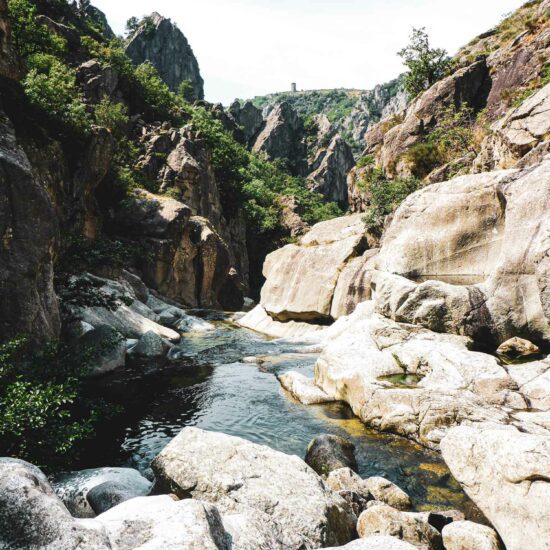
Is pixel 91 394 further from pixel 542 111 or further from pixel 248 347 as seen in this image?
pixel 542 111

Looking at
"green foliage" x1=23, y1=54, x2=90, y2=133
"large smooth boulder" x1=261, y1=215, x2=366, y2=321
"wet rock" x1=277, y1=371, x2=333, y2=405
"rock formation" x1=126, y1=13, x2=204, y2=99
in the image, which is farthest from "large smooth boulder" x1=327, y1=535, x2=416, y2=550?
"rock formation" x1=126, y1=13, x2=204, y2=99

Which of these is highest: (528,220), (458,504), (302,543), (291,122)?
(291,122)

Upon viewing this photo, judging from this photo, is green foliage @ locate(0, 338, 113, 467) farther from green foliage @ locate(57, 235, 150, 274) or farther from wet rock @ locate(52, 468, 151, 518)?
green foliage @ locate(57, 235, 150, 274)

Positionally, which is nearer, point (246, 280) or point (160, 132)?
point (160, 132)

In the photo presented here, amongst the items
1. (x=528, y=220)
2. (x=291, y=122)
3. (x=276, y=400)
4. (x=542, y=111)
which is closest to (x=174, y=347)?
(x=276, y=400)

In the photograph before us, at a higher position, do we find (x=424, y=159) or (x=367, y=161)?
(x=367, y=161)

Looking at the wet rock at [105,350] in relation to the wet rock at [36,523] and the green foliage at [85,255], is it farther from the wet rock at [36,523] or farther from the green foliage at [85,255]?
the wet rock at [36,523]

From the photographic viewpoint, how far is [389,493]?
9.00 meters

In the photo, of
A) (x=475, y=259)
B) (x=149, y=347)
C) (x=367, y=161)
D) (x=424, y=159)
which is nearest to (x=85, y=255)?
(x=149, y=347)

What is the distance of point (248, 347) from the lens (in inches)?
1034

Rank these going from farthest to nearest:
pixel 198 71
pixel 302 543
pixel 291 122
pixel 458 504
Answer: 1. pixel 198 71
2. pixel 291 122
3. pixel 458 504
4. pixel 302 543

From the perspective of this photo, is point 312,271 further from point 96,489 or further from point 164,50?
point 164,50

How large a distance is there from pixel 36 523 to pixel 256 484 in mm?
3723

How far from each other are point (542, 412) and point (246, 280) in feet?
172
